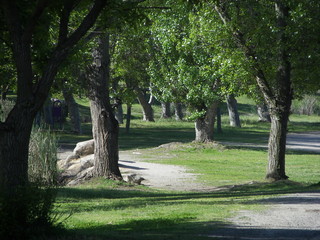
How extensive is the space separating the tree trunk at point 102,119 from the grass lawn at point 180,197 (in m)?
0.57

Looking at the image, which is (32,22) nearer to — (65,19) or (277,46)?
(65,19)

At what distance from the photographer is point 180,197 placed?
50.8 ft

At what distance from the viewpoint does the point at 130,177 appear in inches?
754

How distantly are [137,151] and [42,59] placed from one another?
20.9 meters

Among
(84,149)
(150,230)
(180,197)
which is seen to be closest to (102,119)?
(180,197)

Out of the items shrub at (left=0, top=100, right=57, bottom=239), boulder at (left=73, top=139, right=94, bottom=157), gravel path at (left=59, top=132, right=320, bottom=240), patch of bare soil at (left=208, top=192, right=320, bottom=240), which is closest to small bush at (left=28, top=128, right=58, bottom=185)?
gravel path at (left=59, top=132, right=320, bottom=240)

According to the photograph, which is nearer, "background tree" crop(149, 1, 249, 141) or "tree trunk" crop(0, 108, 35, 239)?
"tree trunk" crop(0, 108, 35, 239)

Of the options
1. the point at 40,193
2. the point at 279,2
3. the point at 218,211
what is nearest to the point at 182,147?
the point at 279,2

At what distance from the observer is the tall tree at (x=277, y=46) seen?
1656 cm

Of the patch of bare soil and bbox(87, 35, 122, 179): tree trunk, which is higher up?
bbox(87, 35, 122, 179): tree trunk

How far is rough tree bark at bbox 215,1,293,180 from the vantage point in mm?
17969

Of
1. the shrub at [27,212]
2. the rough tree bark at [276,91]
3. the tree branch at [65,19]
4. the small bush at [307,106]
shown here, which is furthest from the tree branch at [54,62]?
the small bush at [307,106]

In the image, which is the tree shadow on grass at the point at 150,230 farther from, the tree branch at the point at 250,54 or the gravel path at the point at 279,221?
the tree branch at the point at 250,54

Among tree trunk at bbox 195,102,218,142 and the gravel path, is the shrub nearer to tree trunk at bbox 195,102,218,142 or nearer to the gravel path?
the gravel path
